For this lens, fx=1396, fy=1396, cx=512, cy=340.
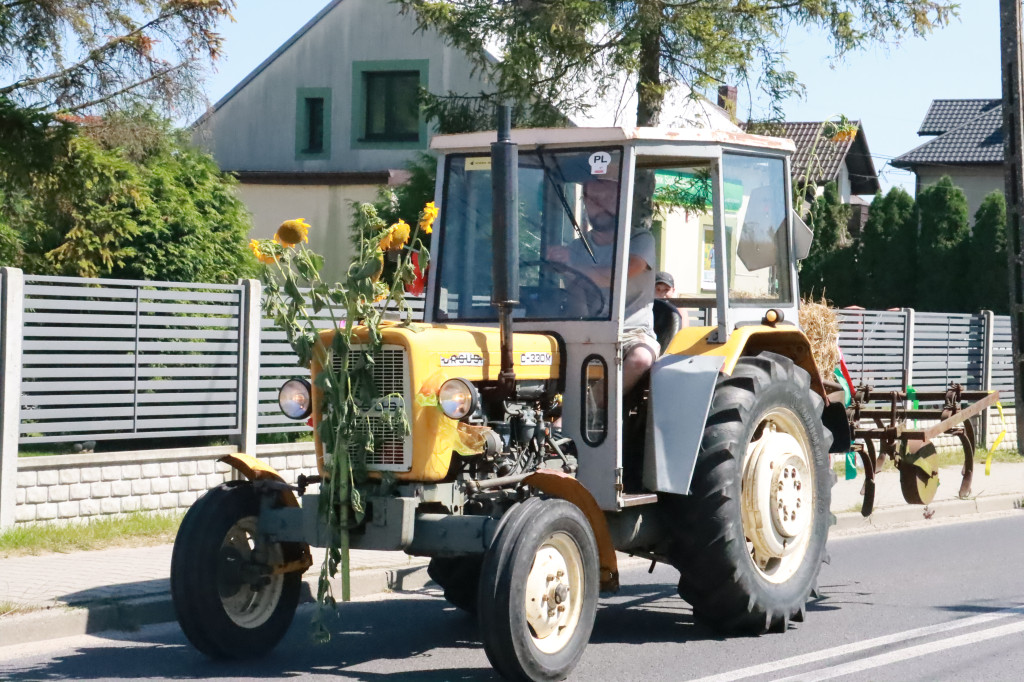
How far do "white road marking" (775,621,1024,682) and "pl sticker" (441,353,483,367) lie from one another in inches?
79.6

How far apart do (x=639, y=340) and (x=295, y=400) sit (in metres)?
1.82

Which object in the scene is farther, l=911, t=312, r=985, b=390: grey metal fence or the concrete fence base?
l=911, t=312, r=985, b=390: grey metal fence

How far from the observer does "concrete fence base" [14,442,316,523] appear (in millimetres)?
9969

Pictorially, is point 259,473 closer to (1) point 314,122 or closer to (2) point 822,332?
(2) point 822,332

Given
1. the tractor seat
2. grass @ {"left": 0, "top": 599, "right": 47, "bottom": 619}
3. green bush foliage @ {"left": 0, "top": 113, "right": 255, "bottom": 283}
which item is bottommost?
grass @ {"left": 0, "top": 599, "right": 47, "bottom": 619}

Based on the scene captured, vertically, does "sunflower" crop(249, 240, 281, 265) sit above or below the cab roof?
below

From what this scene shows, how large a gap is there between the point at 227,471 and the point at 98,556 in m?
1.93

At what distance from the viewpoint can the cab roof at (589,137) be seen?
7.05 m

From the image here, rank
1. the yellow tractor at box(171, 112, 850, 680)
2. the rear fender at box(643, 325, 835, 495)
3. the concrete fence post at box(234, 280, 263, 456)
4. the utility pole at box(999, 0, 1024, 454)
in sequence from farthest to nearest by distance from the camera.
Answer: the utility pole at box(999, 0, 1024, 454) → the concrete fence post at box(234, 280, 263, 456) → the rear fender at box(643, 325, 835, 495) → the yellow tractor at box(171, 112, 850, 680)

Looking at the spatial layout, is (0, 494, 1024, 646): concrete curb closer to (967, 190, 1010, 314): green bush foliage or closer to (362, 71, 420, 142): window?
(362, 71, 420, 142): window

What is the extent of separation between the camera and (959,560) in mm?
10695

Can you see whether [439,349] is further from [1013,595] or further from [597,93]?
[597,93]

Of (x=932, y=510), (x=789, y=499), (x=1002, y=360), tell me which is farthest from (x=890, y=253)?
(x=789, y=499)

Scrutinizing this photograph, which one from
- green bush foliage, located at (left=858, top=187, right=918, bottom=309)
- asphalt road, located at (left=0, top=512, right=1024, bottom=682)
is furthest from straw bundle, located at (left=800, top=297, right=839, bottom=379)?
green bush foliage, located at (left=858, top=187, right=918, bottom=309)
